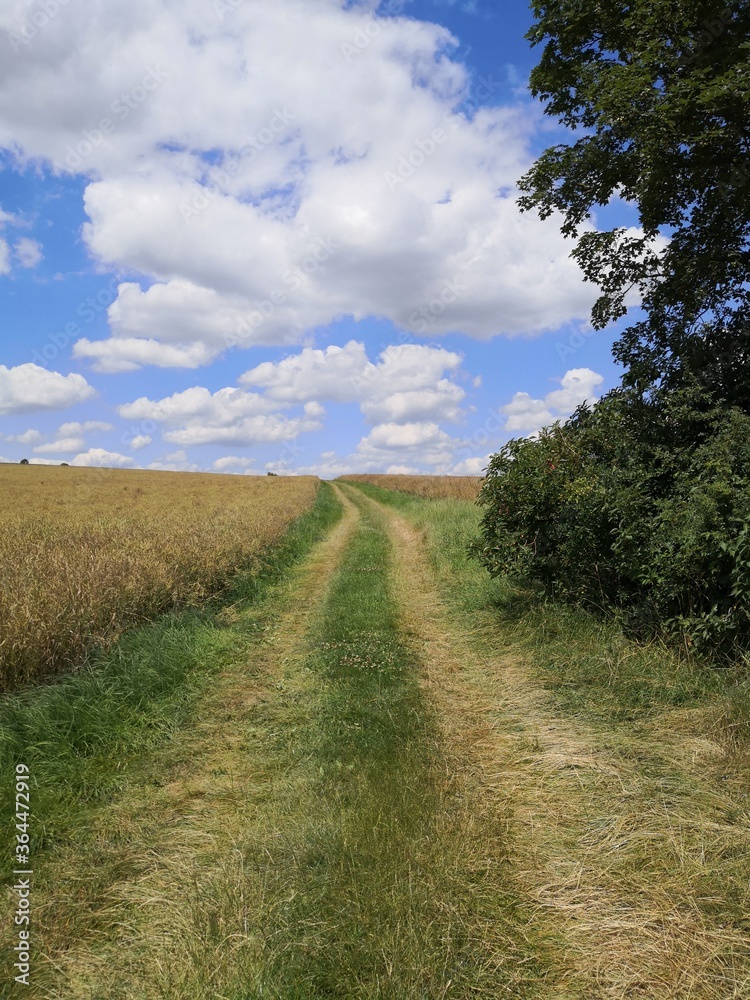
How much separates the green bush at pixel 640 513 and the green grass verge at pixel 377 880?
3.01 m

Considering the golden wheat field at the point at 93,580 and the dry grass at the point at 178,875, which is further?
the golden wheat field at the point at 93,580

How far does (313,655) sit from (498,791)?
12.1 ft

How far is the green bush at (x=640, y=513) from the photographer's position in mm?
Answer: 5348

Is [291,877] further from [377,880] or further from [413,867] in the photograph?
[413,867]

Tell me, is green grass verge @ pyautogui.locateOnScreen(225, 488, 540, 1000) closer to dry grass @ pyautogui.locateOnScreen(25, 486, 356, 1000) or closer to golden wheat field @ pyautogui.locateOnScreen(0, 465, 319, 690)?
dry grass @ pyautogui.locateOnScreen(25, 486, 356, 1000)

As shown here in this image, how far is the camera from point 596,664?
6.06m

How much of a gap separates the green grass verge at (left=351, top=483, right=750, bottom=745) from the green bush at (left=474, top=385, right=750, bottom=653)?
304 millimetres

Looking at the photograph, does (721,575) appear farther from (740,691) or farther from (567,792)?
(567,792)

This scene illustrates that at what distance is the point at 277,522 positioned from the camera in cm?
1842

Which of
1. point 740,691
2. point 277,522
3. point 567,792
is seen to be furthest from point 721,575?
point 277,522

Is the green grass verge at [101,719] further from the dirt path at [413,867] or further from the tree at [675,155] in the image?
the tree at [675,155]

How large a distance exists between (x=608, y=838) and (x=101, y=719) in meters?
4.29

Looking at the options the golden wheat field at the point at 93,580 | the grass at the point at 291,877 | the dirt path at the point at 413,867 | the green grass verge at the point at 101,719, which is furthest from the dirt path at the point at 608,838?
the golden wheat field at the point at 93,580

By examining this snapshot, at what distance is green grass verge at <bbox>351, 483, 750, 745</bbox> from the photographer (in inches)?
199
